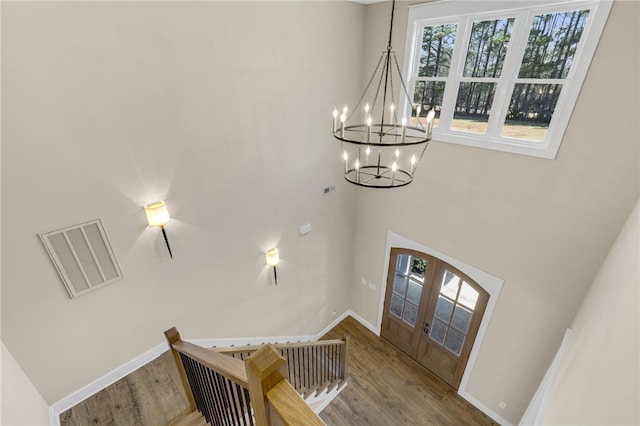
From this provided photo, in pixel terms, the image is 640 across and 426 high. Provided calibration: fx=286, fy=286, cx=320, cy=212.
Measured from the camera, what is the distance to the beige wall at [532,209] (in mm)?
2529

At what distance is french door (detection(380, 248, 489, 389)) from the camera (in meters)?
4.23

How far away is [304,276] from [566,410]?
342cm

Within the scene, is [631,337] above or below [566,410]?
above

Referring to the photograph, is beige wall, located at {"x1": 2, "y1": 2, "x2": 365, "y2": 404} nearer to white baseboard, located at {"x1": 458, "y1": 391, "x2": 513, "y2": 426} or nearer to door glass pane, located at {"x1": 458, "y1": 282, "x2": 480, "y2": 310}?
door glass pane, located at {"x1": 458, "y1": 282, "x2": 480, "y2": 310}

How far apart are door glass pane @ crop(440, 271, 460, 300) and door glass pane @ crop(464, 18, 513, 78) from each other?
8.88ft

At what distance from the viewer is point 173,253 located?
304 cm

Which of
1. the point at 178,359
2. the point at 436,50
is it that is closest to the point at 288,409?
the point at 178,359

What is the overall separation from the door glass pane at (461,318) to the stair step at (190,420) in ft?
12.1

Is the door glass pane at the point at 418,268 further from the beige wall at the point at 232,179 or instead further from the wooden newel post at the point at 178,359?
the wooden newel post at the point at 178,359

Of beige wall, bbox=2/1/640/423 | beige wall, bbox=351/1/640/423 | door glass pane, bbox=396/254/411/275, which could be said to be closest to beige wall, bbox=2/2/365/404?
beige wall, bbox=2/1/640/423

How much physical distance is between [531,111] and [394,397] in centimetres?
445

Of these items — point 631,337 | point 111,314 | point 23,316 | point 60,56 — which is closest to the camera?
point 631,337

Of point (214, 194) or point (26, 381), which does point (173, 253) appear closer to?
point (214, 194)

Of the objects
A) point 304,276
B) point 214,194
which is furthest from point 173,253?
point 304,276
